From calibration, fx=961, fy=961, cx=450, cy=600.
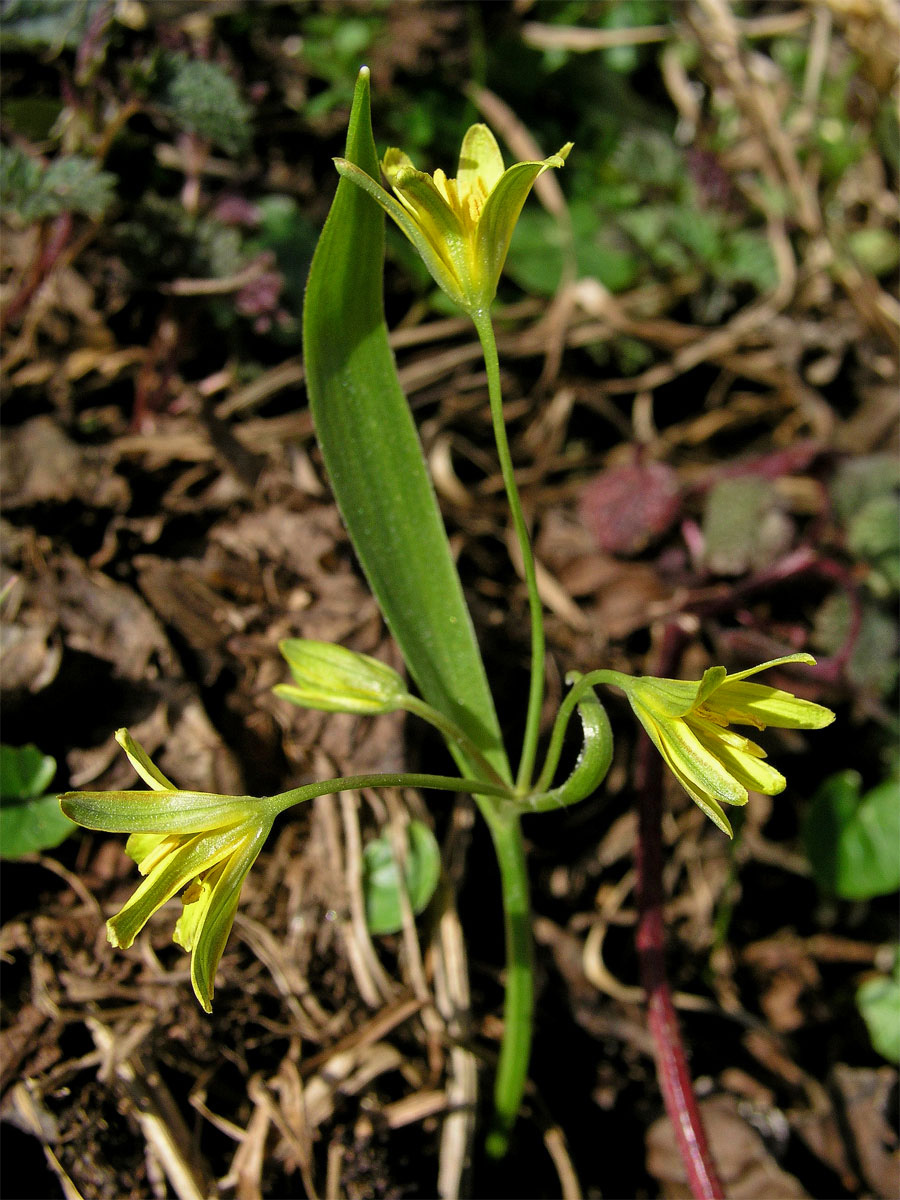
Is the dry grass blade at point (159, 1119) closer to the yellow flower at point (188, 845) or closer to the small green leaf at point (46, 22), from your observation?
the yellow flower at point (188, 845)

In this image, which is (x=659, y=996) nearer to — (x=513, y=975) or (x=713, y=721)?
(x=513, y=975)

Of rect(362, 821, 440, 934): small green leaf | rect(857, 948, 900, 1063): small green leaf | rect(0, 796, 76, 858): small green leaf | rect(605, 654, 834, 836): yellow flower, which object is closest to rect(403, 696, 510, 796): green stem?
rect(605, 654, 834, 836): yellow flower

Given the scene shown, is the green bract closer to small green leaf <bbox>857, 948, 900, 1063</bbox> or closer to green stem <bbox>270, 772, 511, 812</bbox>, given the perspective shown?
green stem <bbox>270, 772, 511, 812</bbox>

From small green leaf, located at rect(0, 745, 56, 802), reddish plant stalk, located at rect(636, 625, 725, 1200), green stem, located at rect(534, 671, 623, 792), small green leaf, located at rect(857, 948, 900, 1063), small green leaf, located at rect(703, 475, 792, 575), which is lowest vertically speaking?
small green leaf, located at rect(857, 948, 900, 1063)

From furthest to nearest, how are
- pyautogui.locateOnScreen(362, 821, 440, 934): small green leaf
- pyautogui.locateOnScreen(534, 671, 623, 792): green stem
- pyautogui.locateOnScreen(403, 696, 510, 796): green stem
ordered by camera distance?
pyautogui.locateOnScreen(362, 821, 440, 934): small green leaf < pyautogui.locateOnScreen(403, 696, 510, 796): green stem < pyautogui.locateOnScreen(534, 671, 623, 792): green stem

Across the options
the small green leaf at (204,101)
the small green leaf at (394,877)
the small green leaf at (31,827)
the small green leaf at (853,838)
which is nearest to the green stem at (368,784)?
the small green leaf at (394,877)

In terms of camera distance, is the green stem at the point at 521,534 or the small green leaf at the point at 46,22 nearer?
the green stem at the point at 521,534

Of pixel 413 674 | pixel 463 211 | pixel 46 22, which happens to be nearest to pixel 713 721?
pixel 413 674
